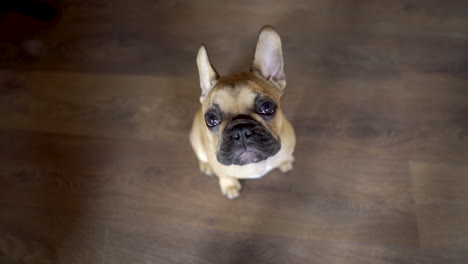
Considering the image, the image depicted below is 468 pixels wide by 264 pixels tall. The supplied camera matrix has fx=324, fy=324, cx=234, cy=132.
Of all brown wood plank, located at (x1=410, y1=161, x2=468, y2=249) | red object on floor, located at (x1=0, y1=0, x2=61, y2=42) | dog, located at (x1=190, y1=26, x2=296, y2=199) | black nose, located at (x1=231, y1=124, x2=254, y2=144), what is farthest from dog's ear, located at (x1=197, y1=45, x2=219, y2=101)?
red object on floor, located at (x1=0, y1=0, x2=61, y2=42)

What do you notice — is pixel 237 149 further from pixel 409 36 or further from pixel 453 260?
pixel 409 36

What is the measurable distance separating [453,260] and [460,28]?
2186 mm

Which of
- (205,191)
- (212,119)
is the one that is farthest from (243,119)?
(205,191)

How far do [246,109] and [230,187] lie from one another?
83cm

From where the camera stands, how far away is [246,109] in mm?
1862

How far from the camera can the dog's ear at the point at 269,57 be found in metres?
1.81

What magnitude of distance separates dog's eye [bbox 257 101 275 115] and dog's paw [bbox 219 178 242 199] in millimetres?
753

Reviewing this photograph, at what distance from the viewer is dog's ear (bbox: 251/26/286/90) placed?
5.93ft

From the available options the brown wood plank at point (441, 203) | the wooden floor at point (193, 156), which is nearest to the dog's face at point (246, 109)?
the wooden floor at point (193, 156)

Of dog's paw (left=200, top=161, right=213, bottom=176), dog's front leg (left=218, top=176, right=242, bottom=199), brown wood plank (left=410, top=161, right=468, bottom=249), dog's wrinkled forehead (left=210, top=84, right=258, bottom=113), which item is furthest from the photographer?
dog's paw (left=200, top=161, right=213, bottom=176)

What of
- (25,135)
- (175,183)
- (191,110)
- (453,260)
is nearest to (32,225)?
(25,135)

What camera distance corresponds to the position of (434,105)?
2770 mm

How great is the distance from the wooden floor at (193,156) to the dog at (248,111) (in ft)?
2.13

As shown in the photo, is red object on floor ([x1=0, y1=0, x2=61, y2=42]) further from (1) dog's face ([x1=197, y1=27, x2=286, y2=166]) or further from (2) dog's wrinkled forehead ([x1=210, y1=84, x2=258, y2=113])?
(2) dog's wrinkled forehead ([x1=210, y1=84, x2=258, y2=113])
